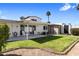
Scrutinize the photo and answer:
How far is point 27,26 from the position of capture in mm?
9742

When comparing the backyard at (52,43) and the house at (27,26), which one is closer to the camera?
the backyard at (52,43)

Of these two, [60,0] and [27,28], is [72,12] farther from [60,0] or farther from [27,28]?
[27,28]

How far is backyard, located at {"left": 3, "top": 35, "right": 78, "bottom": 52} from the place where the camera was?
30.3 feet

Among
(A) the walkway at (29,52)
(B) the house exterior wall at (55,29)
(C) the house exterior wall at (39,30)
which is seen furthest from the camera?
(C) the house exterior wall at (39,30)

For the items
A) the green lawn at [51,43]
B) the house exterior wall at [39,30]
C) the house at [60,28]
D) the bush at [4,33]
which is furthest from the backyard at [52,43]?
the bush at [4,33]

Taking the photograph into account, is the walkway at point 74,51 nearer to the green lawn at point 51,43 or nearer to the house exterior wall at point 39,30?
the green lawn at point 51,43

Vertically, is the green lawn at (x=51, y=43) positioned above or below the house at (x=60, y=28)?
below

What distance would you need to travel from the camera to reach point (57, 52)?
9109 mm

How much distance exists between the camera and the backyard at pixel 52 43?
30.3 feet

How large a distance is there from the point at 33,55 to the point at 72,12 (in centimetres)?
192

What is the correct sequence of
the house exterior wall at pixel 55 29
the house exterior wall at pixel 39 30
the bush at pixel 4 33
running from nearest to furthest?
1. the bush at pixel 4 33
2. the house exterior wall at pixel 55 29
3. the house exterior wall at pixel 39 30

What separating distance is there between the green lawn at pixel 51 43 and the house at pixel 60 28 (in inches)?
6.9

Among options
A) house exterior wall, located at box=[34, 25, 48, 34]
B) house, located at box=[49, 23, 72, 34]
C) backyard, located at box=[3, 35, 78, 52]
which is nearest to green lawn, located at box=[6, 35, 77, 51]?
backyard, located at box=[3, 35, 78, 52]

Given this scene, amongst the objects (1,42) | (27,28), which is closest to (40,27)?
(27,28)
